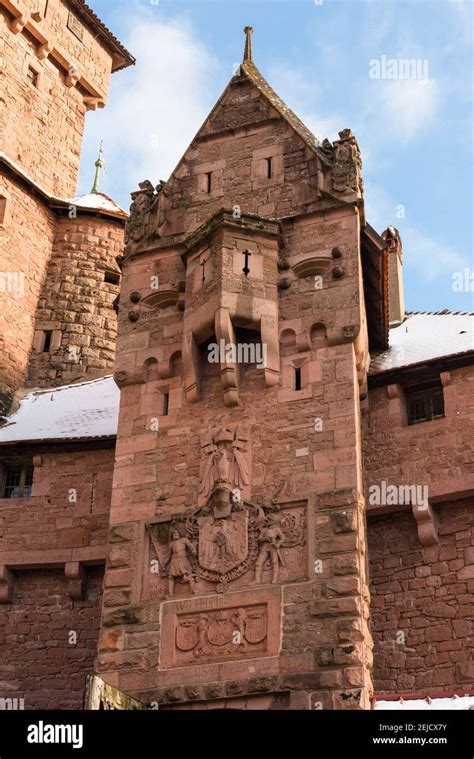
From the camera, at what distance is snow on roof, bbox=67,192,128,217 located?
31.0 metres

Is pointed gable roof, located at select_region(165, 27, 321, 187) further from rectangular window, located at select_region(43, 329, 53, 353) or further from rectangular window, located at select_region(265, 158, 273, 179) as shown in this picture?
rectangular window, located at select_region(43, 329, 53, 353)

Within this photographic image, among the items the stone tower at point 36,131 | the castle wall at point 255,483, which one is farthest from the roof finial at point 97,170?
the castle wall at point 255,483

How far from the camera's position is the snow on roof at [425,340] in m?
21.7

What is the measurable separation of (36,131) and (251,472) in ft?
55.0

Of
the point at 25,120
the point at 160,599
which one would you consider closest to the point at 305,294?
the point at 160,599

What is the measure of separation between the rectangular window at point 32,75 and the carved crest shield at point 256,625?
1966 cm

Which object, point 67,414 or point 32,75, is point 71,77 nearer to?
point 32,75

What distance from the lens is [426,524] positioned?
65.3 ft

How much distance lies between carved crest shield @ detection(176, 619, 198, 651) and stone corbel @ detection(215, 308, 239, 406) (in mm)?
3592

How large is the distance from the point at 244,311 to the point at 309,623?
17.3ft

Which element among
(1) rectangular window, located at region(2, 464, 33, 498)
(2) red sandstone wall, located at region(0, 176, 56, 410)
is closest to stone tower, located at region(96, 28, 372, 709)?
(1) rectangular window, located at region(2, 464, 33, 498)

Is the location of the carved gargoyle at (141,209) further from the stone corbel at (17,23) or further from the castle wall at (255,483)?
the stone corbel at (17,23)

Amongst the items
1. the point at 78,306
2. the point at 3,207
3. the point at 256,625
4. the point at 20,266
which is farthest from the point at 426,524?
the point at 3,207

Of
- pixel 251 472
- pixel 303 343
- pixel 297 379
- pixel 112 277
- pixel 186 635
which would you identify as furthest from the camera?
pixel 112 277
